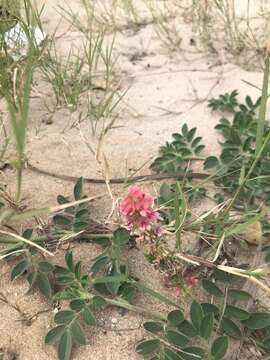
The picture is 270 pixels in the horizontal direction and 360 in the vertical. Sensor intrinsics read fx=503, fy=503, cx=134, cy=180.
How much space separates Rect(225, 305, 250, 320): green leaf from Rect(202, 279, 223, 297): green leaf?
0.04 meters

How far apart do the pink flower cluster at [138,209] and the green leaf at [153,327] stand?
0.72 feet

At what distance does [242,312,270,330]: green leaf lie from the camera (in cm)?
116

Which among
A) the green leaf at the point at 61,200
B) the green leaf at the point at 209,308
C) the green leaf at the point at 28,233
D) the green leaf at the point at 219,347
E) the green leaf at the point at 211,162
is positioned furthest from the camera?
the green leaf at the point at 211,162

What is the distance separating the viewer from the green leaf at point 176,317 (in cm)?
117

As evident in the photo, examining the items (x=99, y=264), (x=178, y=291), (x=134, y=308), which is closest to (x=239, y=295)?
(x=178, y=291)

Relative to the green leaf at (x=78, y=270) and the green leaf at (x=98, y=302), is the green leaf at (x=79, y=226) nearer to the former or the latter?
the green leaf at (x=78, y=270)

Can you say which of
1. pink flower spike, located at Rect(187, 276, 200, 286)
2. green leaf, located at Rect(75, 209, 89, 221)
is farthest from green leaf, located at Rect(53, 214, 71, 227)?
pink flower spike, located at Rect(187, 276, 200, 286)

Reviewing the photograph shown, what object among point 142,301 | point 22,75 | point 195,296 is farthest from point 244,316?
point 22,75

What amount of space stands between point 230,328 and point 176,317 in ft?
0.42

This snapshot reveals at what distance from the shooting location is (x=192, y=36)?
2.49 metres

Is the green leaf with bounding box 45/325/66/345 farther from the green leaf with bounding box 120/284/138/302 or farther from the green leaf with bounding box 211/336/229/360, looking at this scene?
the green leaf with bounding box 211/336/229/360

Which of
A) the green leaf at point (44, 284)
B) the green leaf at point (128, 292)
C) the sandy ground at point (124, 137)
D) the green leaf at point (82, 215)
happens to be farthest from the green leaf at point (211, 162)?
the green leaf at point (44, 284)

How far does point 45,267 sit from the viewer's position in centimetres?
130

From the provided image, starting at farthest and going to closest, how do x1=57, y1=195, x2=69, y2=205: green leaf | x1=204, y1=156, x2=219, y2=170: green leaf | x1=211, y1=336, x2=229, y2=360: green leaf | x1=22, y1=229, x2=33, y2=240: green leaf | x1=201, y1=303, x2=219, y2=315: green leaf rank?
x1=204, y1=156, x2=219, y2=170: green leaf
x1=57, y1=195, x2=69, y2=205: green leaf
x1=22, y1=229, x2=33, y2=240: green leaf
x1=201, y1=303, x2=219, y2=315: green leaf
x1=211, y1=336, x2=229, y2=360: green leaf
